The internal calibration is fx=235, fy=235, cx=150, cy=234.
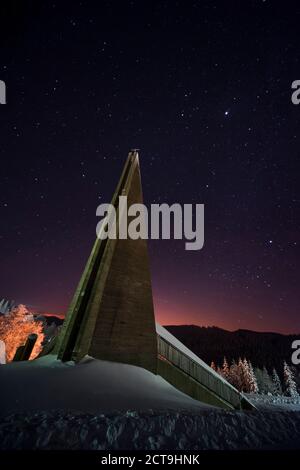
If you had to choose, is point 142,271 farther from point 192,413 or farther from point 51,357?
point 192,413

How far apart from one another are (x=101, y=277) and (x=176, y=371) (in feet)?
18.9

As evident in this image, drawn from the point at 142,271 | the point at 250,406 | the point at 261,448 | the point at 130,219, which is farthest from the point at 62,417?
the point at 250,406

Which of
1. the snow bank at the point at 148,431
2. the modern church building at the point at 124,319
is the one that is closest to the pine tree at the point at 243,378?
the modern church building at the point at 124,319

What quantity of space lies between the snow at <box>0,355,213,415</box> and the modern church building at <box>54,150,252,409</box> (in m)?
0.66

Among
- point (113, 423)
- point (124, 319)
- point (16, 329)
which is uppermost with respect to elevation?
point (124, 319)

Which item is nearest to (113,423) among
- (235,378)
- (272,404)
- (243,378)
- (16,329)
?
(272,404)

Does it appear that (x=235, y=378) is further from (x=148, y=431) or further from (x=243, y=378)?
Result: (x=148, y=431)

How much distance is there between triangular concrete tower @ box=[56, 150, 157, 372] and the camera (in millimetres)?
8094

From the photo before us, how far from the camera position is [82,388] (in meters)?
5.55

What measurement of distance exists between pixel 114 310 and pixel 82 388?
11.0 feet

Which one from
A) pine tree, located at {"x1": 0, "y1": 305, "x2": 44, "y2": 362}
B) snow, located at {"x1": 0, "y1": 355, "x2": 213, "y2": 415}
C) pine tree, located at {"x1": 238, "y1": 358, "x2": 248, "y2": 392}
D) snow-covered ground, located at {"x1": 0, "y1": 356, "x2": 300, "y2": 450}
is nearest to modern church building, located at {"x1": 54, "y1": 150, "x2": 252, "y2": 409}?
snow, located at {"x1": 0, "y1": 355, "x2": 213, "y2": 415}

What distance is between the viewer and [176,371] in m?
10.8

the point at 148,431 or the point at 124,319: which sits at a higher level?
the point at 124,319

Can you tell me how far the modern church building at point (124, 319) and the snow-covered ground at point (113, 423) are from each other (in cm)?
245
